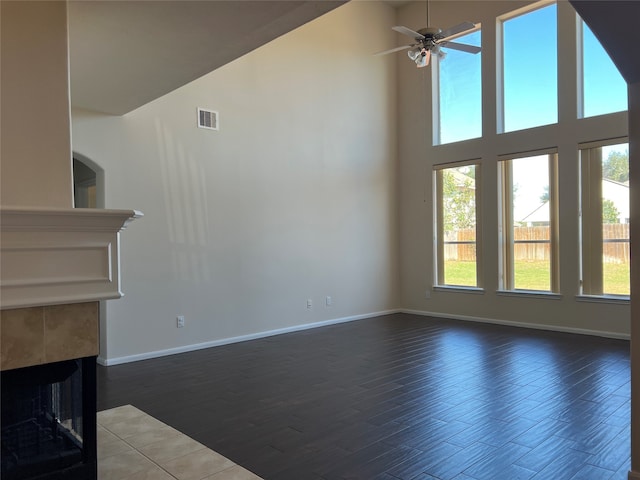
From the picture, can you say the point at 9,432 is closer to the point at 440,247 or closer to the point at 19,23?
the point at 19,23

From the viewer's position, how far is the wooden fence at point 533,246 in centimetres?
586

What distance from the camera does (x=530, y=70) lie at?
6660 mm

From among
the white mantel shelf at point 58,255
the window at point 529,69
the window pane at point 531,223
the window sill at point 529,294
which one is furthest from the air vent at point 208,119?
the window sill at point 529,294

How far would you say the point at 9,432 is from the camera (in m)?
2.06

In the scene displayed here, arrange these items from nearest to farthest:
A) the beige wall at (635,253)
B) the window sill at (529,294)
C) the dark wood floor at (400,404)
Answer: the beige wall at (635,253), the dark wood floor at (400,404), the window sill at (529,294)

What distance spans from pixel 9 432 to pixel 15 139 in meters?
1.31

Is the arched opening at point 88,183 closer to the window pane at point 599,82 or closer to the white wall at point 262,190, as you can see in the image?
the white wall at point 262,190

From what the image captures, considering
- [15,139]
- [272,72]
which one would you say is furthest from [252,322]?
[15,139]

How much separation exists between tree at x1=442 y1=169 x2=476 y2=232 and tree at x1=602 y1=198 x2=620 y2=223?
183 centimetres

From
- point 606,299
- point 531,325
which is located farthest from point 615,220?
point 531,325

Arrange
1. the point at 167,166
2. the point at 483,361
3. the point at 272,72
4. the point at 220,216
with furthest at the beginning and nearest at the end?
the point at 272,72
the point at 220,216
the point at 167,166
the point at 483,361

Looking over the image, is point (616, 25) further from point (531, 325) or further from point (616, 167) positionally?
point (531, 325)

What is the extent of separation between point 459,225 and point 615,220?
223 cm

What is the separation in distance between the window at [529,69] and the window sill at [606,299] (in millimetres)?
2440
